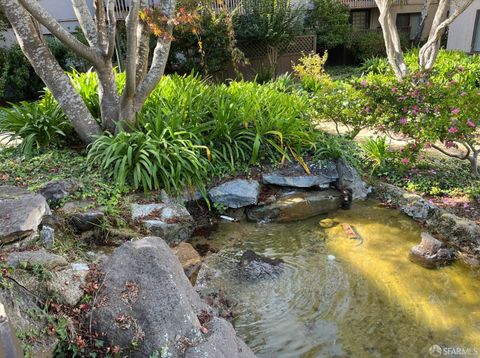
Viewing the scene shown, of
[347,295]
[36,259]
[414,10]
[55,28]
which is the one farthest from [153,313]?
[414,10]

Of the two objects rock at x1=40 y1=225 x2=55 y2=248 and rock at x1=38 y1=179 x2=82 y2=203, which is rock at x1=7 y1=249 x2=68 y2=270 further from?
rock at x1=38 y1=179 x2=82 y2=203

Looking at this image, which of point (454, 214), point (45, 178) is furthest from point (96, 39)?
point (454, 214)

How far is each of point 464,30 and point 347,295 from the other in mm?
12309

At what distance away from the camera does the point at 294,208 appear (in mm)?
5164

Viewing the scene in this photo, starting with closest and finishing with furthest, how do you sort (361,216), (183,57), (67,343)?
(67,343)
(361,216)
(183,57)

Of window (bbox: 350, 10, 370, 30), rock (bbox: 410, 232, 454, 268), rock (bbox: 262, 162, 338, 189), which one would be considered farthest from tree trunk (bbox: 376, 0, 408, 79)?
window (bbox: 350, 10, 370, 30)

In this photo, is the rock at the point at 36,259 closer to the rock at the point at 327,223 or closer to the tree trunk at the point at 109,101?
the tree trunk at the point at 109,101

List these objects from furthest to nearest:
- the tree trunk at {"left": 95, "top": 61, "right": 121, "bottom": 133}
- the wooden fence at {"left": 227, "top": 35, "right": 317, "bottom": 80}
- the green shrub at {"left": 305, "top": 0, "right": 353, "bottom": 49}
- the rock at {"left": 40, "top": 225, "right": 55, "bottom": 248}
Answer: the green shrub at {"left": 305, "top": 0, "right": 353, "bottom": 49} → the wooden fence at {"left": 227, "top": 35, "right": 317, "bottom": 80} → the tree trunk at {"left": 95, "top": 61, "right": 121, "bottom": 133} → the rock at {"left": 40, "top": 225, "right": 55, "bottom": 248}

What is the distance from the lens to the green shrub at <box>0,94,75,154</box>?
5402 mm

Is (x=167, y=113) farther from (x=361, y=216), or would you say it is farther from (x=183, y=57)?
(x=183, y=57)

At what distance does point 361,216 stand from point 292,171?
3.48ft

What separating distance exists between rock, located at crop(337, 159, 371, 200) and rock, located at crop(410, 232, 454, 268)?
137 centimetres

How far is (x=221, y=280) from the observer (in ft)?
13.0

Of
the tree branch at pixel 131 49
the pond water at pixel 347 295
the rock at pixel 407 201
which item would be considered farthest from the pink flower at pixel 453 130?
the tree branch at pixel 131 49
